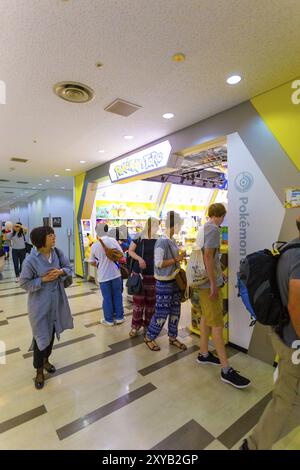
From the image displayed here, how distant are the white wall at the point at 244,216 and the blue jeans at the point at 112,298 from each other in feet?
5.22

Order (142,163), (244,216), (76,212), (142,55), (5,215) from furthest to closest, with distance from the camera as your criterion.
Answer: (5,215) → (76,212) → (142,163) → (244,216) → (142,55)

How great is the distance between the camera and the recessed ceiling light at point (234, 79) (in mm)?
2377

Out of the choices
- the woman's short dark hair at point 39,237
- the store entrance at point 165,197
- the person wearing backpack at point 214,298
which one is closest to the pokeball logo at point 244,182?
the person wearing backpack at point 214,298

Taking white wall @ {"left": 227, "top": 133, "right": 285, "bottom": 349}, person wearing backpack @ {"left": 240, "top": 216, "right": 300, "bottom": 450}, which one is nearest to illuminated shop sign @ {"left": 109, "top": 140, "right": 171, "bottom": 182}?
white wall @ {"left": 227, "top": 133, "right": 285, "bottom": 349}

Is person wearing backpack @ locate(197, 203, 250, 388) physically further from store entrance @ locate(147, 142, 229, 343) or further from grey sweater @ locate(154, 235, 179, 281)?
store entrance @ locate(147, 142, 229, 343)

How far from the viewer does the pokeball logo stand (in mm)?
2793

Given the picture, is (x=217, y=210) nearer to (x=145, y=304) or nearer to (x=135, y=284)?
(x=135, y=284)

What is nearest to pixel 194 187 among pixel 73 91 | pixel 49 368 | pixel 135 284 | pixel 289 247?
pixel 135 284

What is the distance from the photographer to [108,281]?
3623mm

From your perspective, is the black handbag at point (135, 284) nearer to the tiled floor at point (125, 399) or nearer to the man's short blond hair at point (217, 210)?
the tiled floor at point (125, 399)

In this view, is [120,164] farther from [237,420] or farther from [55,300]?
[237,420]

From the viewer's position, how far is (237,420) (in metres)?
1.82

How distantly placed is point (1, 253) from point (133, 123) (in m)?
2.38

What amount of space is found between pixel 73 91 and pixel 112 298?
270cm
